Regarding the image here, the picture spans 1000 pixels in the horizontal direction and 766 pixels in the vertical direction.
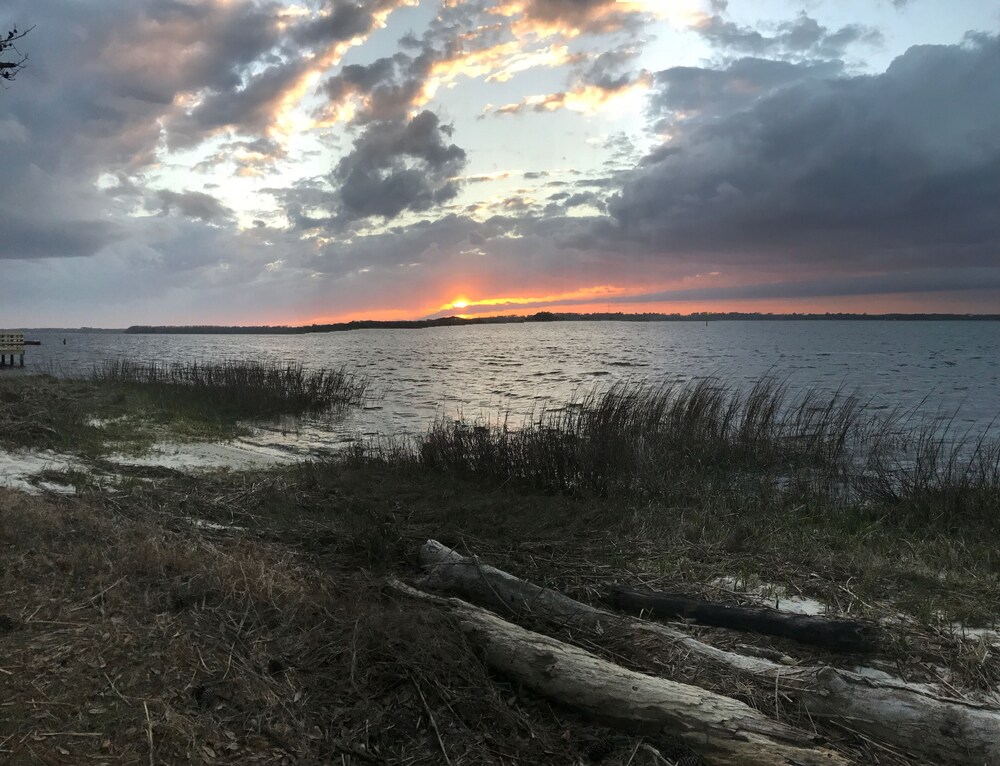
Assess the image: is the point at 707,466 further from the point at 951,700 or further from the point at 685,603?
the point at 951,700

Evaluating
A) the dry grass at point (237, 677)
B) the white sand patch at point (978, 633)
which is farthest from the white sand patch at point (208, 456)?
the white sand patch at point (978, 633)

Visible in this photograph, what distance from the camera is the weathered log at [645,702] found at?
2.96m

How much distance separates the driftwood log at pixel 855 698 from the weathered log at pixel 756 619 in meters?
0.33

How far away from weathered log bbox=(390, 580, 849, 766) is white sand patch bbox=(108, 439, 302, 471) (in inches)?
343

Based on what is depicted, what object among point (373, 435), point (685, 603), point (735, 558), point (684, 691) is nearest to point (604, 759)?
point (684, 691)

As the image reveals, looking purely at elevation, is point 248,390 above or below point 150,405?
above

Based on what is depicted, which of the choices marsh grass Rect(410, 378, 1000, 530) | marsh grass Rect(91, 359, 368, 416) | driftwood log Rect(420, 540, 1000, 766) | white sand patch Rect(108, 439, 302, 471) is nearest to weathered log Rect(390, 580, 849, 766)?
driftwood log Rect(420, 540, 1000, 766)

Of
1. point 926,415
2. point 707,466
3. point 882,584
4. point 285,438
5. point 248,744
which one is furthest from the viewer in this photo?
point 926,415

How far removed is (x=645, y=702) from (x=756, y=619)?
1726mm

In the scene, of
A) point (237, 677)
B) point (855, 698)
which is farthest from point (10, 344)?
point (855, 698)

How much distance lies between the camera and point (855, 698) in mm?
3346

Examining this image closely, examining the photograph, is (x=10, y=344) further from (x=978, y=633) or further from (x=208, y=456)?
(x=978, y=633)

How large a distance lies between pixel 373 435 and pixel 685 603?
1303cm

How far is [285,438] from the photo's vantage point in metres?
16.7
